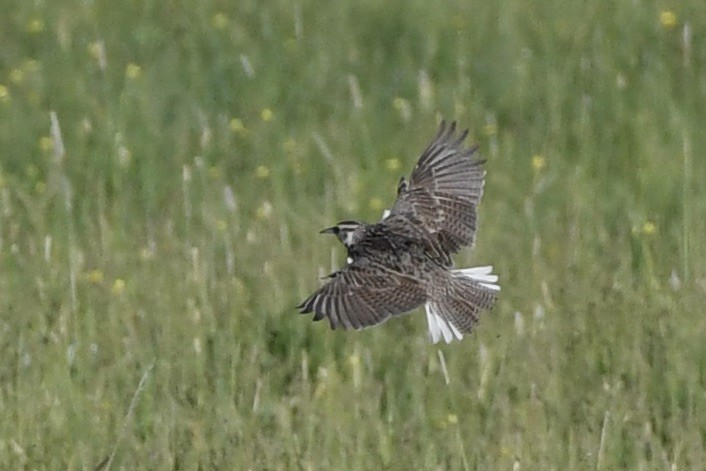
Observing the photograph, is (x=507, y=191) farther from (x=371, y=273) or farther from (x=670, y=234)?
(x=371, y=273)

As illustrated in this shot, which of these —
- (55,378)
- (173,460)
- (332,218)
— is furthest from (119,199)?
(173,460)

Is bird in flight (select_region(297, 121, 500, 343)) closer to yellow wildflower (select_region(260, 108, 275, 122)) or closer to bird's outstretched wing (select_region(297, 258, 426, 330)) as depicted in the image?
bird's outstretched wing (select_region(297, 258, 426, 330))

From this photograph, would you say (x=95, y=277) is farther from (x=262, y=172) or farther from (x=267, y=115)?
(x=267, y=115)

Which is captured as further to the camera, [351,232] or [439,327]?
[351,232]

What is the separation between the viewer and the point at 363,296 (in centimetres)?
454

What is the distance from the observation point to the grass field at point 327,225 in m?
4.46

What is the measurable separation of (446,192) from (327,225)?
0.79m

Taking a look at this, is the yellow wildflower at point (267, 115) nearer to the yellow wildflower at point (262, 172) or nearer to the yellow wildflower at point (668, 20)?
the yellow wildflower at point (262, 172)

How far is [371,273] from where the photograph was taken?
4707 mm

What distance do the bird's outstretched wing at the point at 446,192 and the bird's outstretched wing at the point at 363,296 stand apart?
21.6 inches

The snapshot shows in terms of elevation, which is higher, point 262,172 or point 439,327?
point 262,172

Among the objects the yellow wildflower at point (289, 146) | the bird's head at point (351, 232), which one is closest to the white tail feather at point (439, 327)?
the bird's head at point (351, 232)

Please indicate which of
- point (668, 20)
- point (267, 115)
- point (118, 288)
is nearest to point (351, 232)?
point (118, 288)

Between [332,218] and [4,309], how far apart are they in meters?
1.47
